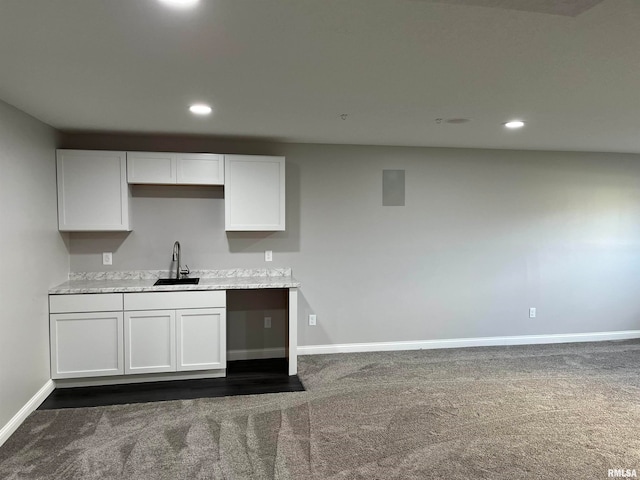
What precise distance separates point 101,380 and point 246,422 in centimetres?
159

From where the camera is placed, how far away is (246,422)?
10.1 ft

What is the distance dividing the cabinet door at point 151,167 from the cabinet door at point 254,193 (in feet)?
1.71

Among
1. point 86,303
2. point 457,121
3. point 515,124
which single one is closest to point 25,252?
point 86,303

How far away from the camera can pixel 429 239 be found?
16.0 feet

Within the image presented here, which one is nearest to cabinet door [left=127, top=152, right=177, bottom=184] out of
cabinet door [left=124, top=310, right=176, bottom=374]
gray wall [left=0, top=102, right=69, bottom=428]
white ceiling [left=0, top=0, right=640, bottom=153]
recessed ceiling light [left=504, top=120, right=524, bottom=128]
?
white ceiling [left=0, top=0, right=640, bottom=153]

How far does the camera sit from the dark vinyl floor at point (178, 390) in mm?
3461

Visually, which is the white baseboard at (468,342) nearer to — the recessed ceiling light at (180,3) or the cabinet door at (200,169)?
the cabinet door at (200,169)

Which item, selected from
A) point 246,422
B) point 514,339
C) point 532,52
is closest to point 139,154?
point 246,422

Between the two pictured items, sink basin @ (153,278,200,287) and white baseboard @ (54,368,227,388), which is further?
sink basin @ (153,278,200,287)

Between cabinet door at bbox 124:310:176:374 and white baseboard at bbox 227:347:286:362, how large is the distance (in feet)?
2.56

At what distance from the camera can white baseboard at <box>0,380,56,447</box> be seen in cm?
280

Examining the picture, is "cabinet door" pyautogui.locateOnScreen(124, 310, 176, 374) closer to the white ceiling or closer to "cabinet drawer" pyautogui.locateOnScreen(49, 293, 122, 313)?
"cabinet drawer" pyautogui.locateOnScreen(49, 293, 122, 313)

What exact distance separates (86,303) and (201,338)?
1.02 m

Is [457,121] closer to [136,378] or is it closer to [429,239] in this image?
[429,239]
